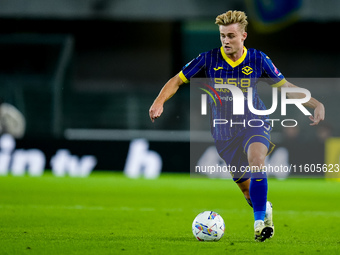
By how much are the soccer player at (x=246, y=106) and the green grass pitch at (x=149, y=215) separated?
483mm

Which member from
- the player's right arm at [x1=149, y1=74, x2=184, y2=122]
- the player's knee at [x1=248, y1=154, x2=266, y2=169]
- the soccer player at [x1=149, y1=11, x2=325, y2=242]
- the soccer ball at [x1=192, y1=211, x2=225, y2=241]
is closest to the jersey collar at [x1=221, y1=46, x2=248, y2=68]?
the soccer player at [x1=149, y1=11, x2=325, y2=242]

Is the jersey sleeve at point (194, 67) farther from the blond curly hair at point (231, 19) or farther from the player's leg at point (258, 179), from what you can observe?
the player's leg at point (258, 179)

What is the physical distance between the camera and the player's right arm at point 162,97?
6312mm

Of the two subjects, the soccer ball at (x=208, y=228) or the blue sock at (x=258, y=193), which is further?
the soccer ball at (x=208, y=228)

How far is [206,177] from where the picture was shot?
1602 centimetres

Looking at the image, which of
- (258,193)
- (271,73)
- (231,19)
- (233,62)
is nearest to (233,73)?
(233,62)

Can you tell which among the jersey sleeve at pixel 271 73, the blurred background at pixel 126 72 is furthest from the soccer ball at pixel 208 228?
the blurred background at pixel 126 72

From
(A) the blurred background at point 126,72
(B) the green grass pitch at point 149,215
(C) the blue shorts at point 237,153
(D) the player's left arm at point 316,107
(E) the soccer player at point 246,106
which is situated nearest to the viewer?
(B) the green grass pitch at point 149,215

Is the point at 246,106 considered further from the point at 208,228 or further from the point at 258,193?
the point at 208,228

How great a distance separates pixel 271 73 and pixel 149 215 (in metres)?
2.98

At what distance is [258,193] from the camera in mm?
6246

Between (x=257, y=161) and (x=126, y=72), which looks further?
(x=126, y=72)

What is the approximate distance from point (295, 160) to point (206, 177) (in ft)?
6.23

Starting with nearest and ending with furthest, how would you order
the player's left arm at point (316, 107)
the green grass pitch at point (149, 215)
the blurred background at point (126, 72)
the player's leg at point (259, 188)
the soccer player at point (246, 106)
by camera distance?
the green grass pitch at point (149, 215) < the player's leg at point (259, 188) < the soccer player at point (246, 106) < the player's left arm at point (316, 107) < the blurred background at point (126, 72)
